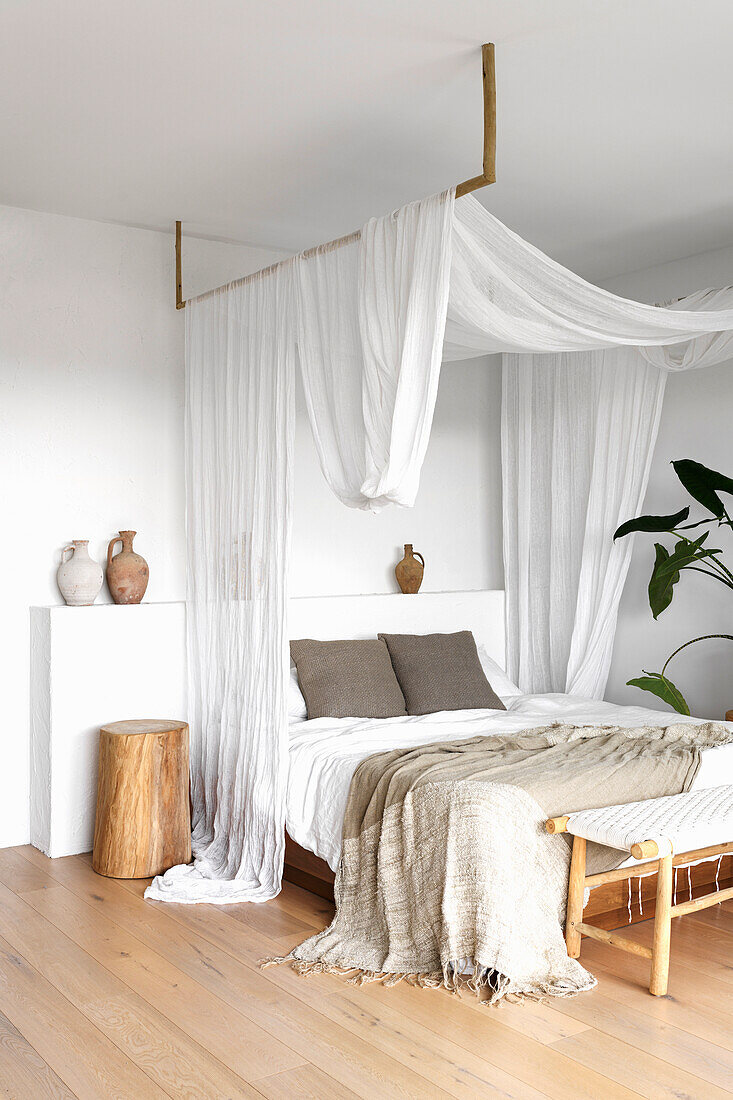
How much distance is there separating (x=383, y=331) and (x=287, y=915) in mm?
2140

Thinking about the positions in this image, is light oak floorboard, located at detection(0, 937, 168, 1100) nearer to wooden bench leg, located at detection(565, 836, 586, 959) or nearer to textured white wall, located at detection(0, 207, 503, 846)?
wooden bench leg, located at detection(565, 836, 586, 959)

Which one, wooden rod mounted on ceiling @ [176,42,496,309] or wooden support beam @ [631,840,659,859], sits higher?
wooden rod mounted on ceiling @ [176,42,496,309]

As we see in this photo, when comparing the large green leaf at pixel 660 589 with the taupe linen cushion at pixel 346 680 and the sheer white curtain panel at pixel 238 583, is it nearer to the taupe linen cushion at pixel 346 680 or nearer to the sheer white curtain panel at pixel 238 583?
the taupe linen cushion at pixel 346 680

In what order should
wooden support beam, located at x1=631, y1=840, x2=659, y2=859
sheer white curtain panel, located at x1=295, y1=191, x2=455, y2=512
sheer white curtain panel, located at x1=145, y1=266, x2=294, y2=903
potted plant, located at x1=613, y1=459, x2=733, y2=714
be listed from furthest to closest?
1. potted plant, located at x1=613, y1=459, x2=733, y2=714
2. sheer white curtain panel, located at x1=145, y1=266, x2=294, y2=903
3. sheer white curtain panel, located at x1=295, y1=191, x2=455, y2=512
4. wooden support beam, located at x1=631, y1=840, x2=659, y2=859

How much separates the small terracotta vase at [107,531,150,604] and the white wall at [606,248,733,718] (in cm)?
272

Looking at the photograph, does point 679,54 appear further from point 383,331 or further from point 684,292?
point 684,292

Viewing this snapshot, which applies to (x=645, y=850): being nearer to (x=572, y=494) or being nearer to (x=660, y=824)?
(x=660, y=824)

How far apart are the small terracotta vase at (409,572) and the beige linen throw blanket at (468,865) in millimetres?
2035

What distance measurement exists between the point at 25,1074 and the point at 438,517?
4062mm

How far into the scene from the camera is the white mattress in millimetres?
3814

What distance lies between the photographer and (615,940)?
3162 millimetres

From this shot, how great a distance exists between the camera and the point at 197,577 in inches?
177

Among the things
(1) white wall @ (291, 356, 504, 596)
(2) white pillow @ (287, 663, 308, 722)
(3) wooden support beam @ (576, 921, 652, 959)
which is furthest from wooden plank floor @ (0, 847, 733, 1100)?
(1) white wall @ (291, 356, 504, 596)

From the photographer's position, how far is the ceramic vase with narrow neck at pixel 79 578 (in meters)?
4.59
